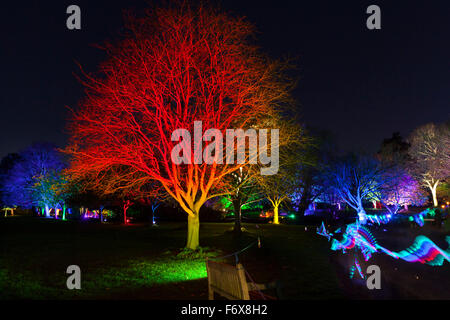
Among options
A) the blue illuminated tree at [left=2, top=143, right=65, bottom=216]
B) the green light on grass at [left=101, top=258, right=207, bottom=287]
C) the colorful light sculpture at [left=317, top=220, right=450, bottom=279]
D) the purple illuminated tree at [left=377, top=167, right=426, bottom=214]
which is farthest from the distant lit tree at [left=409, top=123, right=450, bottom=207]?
the blue illuminated tree at [left=2, top=143, right=65, bottom=216]

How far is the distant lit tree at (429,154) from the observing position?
44.8m

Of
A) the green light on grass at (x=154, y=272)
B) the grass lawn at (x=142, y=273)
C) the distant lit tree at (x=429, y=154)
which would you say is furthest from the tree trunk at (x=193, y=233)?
the distant lit tree at (x=429, y=154)

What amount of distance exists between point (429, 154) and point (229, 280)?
173 feet

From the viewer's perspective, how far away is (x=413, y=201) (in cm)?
5412

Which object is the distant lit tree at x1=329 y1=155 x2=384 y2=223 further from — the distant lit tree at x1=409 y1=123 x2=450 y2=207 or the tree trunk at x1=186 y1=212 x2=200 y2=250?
the tree trunk at x1=186 y1=212 x2=200 y2=250

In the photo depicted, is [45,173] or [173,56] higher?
[173,56]

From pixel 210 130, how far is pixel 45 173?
158ft

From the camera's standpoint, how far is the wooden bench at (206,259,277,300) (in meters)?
5.64

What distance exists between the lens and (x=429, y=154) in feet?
164

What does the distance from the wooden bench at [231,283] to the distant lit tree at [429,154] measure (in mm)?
42136

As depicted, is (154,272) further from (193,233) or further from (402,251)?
(402,251)
